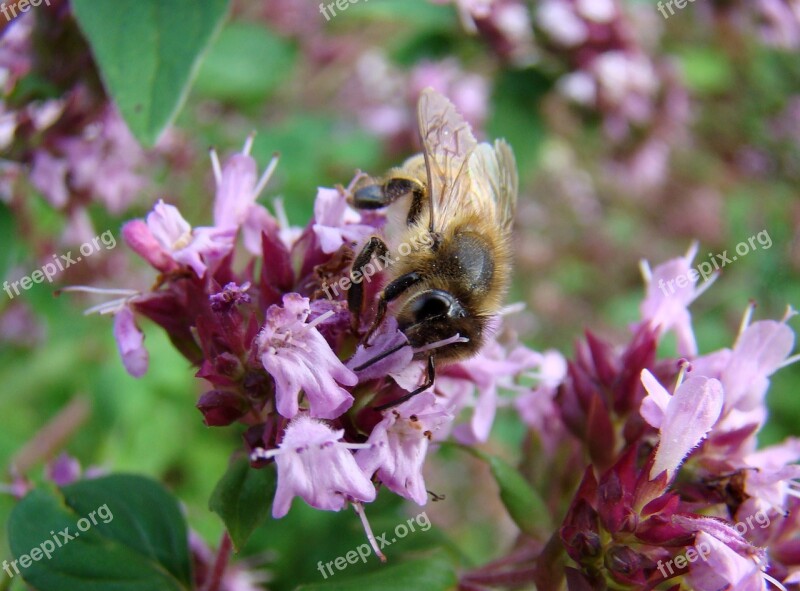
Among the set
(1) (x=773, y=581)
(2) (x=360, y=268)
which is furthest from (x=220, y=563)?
(1) (x=773, y=581)

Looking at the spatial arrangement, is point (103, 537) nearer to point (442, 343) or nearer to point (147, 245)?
point (147, 245)

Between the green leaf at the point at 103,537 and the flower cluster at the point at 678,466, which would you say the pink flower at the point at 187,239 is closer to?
the green leaf at the point at 103,537

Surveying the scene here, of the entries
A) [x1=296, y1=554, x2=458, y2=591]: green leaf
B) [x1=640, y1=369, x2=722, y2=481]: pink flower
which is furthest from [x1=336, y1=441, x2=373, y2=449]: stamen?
[x1=640, y1=369, x2=722, y2=481]: pink flower

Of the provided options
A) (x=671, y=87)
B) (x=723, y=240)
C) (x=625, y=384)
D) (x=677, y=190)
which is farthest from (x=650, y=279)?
(x=677, y=190)

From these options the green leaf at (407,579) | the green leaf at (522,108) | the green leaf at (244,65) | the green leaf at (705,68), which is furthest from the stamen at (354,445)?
the green leaf at (705,68)

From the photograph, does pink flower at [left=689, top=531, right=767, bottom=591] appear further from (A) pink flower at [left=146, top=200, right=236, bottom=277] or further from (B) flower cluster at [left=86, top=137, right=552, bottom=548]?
(A) pink flower at [left=146, top=200, right=236, bottom=277]

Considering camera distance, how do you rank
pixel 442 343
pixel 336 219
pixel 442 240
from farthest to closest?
pixel 336 219, pixel 442 240, pixel 442 343

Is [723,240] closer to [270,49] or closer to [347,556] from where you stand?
[270,49]
